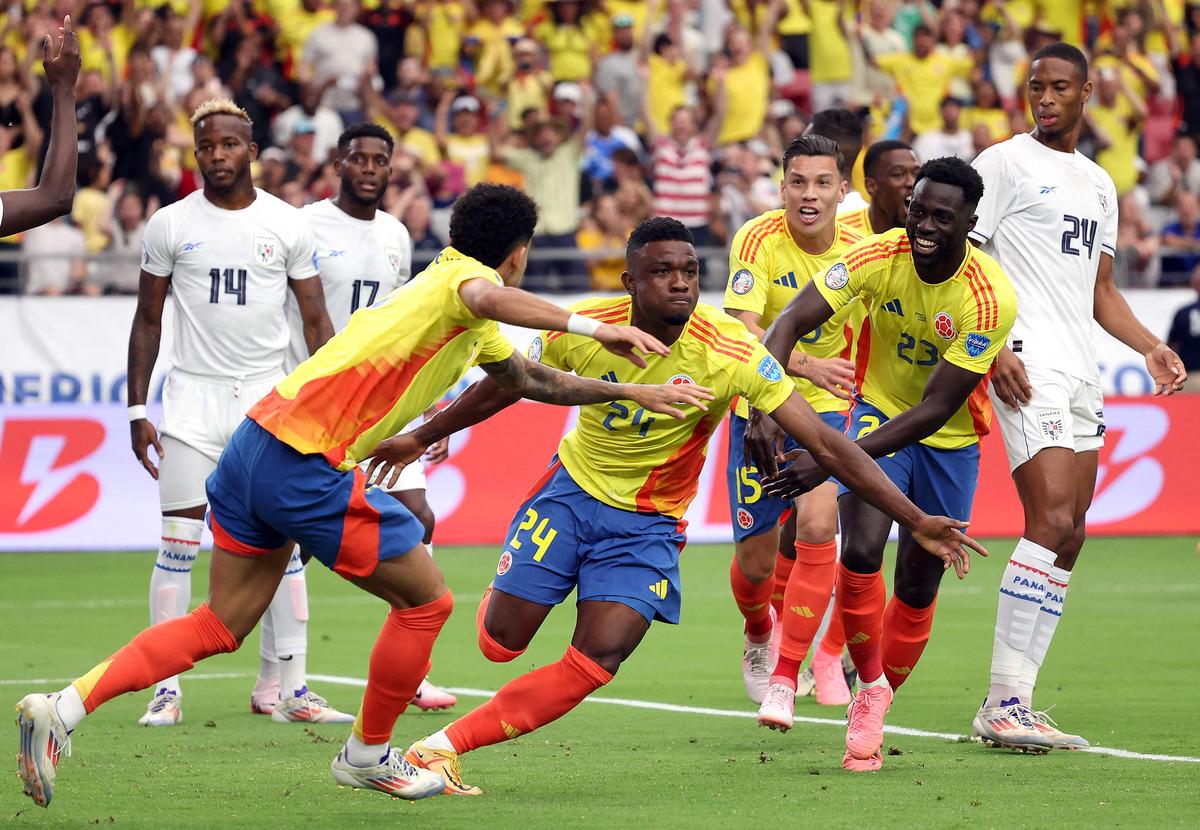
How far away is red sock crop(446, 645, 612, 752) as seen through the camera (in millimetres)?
6797

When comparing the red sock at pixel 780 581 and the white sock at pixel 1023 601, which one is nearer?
the white sock at pixel 1023 601

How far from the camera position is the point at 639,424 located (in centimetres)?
739

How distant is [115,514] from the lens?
15984 mm

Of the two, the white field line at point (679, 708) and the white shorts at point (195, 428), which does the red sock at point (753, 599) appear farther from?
the white shorts at point (195, 428)

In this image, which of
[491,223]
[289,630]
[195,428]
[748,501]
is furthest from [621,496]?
[195,428]

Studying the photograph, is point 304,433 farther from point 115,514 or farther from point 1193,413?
point 1193,413

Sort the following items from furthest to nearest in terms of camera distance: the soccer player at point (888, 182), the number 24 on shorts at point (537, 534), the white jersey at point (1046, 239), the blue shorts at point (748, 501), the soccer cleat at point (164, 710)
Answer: the soccer player at point (888, 182)
the blue shorts at point (748, 501)
the soccer cleat at point (164, 710)
the white jersey at point (1046, 239)
the number 24 on shorts at point (537, 534)

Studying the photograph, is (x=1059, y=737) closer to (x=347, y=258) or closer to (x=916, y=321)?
(x=916, y=321)

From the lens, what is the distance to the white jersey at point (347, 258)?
10.0 metres

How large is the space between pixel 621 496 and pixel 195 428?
9.20 feet

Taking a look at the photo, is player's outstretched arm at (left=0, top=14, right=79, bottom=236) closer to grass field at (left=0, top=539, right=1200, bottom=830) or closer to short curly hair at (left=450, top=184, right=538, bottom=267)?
short curly hair at (left=450, top=184, right=538, bottom=267)

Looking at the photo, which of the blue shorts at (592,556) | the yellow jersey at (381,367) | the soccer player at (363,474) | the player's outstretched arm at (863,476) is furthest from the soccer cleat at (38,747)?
the player's outstretched arm at (863,476)

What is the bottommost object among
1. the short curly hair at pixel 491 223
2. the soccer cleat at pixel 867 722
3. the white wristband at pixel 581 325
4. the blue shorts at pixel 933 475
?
the soccer cleat at pixel 867 722

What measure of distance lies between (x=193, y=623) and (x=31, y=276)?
41.1ft
